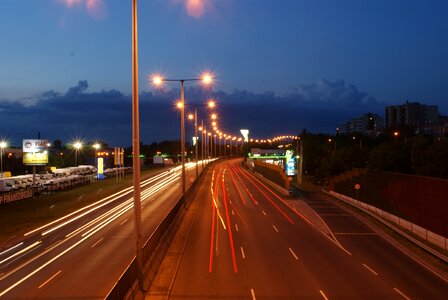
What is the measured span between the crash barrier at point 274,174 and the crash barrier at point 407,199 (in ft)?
28.7

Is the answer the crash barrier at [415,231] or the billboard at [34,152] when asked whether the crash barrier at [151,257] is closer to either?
the crash barrier at [415,231]

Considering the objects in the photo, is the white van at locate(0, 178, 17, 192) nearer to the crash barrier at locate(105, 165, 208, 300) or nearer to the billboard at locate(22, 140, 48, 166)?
→ the billboard at locate(22, 140, 48, 166)

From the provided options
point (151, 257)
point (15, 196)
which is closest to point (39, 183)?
point (15, 196)

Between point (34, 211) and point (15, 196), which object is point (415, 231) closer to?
point (34, 211)

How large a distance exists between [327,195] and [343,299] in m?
47.9

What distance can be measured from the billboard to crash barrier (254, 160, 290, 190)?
29.5m

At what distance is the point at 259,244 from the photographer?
3058cm

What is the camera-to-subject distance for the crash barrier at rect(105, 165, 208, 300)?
46.4ft

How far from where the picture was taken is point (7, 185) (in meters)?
72.0

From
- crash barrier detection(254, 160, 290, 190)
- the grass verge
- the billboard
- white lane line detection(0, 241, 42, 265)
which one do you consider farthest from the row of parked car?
white lane line detection(0, 241, 42, 265)

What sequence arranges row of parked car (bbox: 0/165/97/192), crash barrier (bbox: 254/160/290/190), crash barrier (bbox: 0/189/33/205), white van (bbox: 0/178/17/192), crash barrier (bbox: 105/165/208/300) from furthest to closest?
1. row of parked car (bbox: 0/165/97/192)
2. white van (bbox: 0/178/17/192)
3. crash barrier (bbox: 254/160/290/190)
4. crash barrier (bbox: 0/189/33/205)
5. crash barrier (bbox: 105/165/208/300)

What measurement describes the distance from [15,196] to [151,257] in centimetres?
4326

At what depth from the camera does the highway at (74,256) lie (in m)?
19.4

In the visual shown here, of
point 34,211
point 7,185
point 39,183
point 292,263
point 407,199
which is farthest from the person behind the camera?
point 39,183
